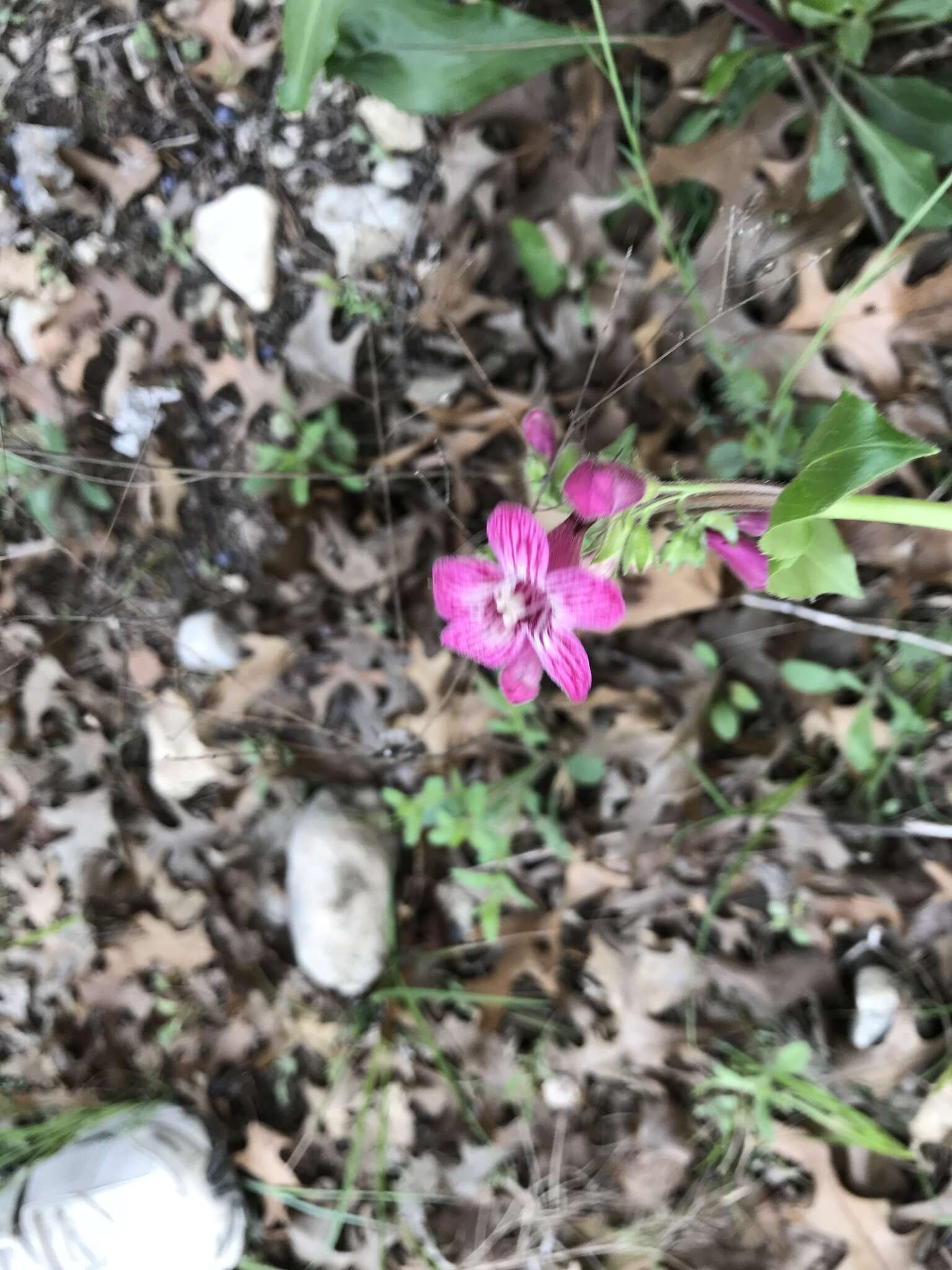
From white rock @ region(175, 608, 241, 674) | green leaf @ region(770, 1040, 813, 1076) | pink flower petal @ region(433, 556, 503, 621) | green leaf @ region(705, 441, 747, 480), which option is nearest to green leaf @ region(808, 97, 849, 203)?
green leaf @ region(705, 441, 747, 480)

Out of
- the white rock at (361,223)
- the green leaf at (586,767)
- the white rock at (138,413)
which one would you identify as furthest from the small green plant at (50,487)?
the green leaf at (586,767)

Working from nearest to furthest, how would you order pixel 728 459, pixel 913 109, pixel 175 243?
pixel 913 109, pixel 728 459, pixel 175 243

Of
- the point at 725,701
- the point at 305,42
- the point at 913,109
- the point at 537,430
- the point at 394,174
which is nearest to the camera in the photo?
the point at 537,430

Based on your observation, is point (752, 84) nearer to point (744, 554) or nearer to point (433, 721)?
point (744, 554)

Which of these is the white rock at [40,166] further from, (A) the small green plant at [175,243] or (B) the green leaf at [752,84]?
(B) the green leaf at [752,84]

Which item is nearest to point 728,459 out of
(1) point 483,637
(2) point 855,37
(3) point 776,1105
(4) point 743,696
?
(4) point 743,696

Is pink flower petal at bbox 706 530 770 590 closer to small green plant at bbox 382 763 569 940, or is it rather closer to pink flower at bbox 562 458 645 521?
pink flower at bbox 562 458 645 521
